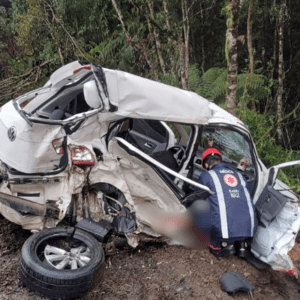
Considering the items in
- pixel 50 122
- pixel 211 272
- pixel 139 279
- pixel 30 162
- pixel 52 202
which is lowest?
pixel 211 272

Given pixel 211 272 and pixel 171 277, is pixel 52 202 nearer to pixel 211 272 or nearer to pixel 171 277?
pixel 171 277

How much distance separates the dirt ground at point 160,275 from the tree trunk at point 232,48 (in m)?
3.66

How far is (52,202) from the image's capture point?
133 inches

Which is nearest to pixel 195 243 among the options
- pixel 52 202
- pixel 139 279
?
pixel 139 279

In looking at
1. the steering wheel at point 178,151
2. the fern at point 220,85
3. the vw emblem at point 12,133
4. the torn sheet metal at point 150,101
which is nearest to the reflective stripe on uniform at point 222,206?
the torn sheet metal at point 150,101

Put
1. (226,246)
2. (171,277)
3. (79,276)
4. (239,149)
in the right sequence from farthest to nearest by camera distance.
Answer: (239,149) → (226,246) → (171,277) → (79,276)

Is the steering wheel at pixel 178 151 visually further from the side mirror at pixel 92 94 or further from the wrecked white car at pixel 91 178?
the side mirror at pixel 92 94

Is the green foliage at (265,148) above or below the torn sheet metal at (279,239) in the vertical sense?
below

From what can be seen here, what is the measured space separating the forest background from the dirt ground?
14.6 ft

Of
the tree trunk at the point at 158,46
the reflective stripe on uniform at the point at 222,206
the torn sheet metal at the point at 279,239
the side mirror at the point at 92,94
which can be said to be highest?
the side mirror at the point at 92,94

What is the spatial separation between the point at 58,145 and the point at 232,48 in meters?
4.40

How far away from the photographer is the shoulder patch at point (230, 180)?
3.73 metres

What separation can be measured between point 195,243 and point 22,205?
2.01 metres

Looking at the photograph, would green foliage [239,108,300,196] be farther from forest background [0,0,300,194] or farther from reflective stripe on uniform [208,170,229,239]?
reflective stripe on uniform [208,170,229,239]
